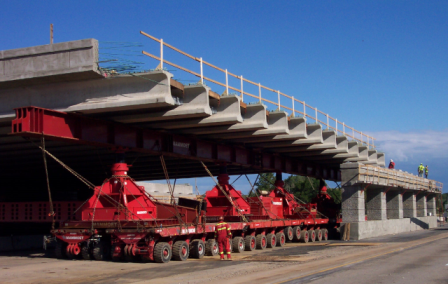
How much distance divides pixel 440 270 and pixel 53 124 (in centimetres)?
1264

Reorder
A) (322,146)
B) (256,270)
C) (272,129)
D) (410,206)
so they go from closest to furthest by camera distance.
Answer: (256,270), (272,129), (322,146), (410,206)

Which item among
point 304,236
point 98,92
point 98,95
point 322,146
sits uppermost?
point 98,92

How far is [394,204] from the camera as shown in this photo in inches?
1529

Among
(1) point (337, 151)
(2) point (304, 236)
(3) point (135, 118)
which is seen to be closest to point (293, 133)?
(2) point (304, 236)

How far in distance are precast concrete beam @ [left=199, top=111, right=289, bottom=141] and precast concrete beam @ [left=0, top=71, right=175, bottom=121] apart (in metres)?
7.94

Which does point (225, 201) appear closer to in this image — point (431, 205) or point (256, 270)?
point (256, 270)

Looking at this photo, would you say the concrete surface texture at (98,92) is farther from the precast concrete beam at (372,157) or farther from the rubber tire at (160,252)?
the precast concrete beam at (372,157)

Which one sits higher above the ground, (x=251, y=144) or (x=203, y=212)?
(x=251, y=144)

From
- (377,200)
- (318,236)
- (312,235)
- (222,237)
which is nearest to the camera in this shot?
(222,237)

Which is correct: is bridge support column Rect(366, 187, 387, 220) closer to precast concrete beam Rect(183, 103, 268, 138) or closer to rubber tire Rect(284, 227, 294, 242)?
rubber tire Rect(284, 227, 294, 242)

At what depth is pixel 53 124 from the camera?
1691 centimetres

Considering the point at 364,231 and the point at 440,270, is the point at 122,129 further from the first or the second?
Answer: the point at 364,231

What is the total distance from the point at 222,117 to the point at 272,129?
4639 mm

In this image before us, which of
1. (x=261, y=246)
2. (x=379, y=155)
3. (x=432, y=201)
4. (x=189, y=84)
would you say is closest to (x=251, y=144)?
(x=261, y=246)
